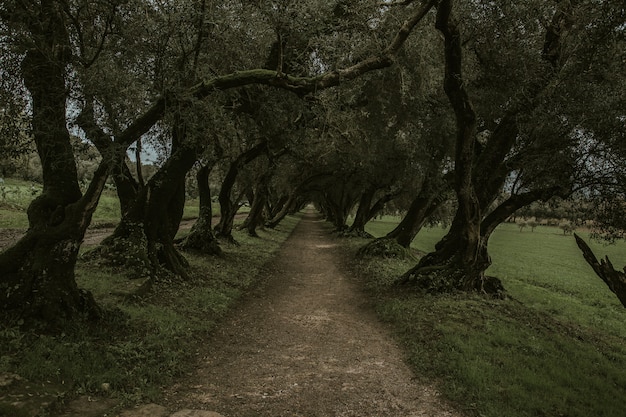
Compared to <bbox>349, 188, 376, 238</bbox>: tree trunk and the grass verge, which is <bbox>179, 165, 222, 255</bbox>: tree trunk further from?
<bbox>349, 188, 376, 238</bbox>: tree trunk

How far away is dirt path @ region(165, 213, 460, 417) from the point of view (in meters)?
6.14

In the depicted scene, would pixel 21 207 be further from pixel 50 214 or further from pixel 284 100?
pixel 50 214

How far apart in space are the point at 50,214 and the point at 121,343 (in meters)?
2.74

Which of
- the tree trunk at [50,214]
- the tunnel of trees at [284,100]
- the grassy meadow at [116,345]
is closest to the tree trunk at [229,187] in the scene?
the tunnel of trees at [284,100]

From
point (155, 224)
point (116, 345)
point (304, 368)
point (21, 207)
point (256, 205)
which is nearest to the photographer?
point (116, 345)

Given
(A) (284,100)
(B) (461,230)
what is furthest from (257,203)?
(B) (461,230)

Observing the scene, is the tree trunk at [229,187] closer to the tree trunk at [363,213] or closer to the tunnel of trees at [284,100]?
the tunnel of trees at [284,100]

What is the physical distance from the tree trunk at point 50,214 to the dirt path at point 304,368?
273cm

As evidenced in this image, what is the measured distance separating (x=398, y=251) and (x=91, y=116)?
51.5 feet

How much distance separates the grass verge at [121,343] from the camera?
5.92 metres

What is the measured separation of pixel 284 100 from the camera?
13625 millimetres

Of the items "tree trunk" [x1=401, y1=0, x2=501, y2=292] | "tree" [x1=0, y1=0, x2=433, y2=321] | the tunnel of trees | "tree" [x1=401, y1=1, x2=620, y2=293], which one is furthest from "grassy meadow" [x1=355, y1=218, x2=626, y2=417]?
"tree" [x1=0, y1=0, x2=433, y2=321]

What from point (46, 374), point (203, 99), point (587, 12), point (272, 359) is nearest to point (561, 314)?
point (587, 12)

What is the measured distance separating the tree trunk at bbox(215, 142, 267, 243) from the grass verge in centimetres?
839
